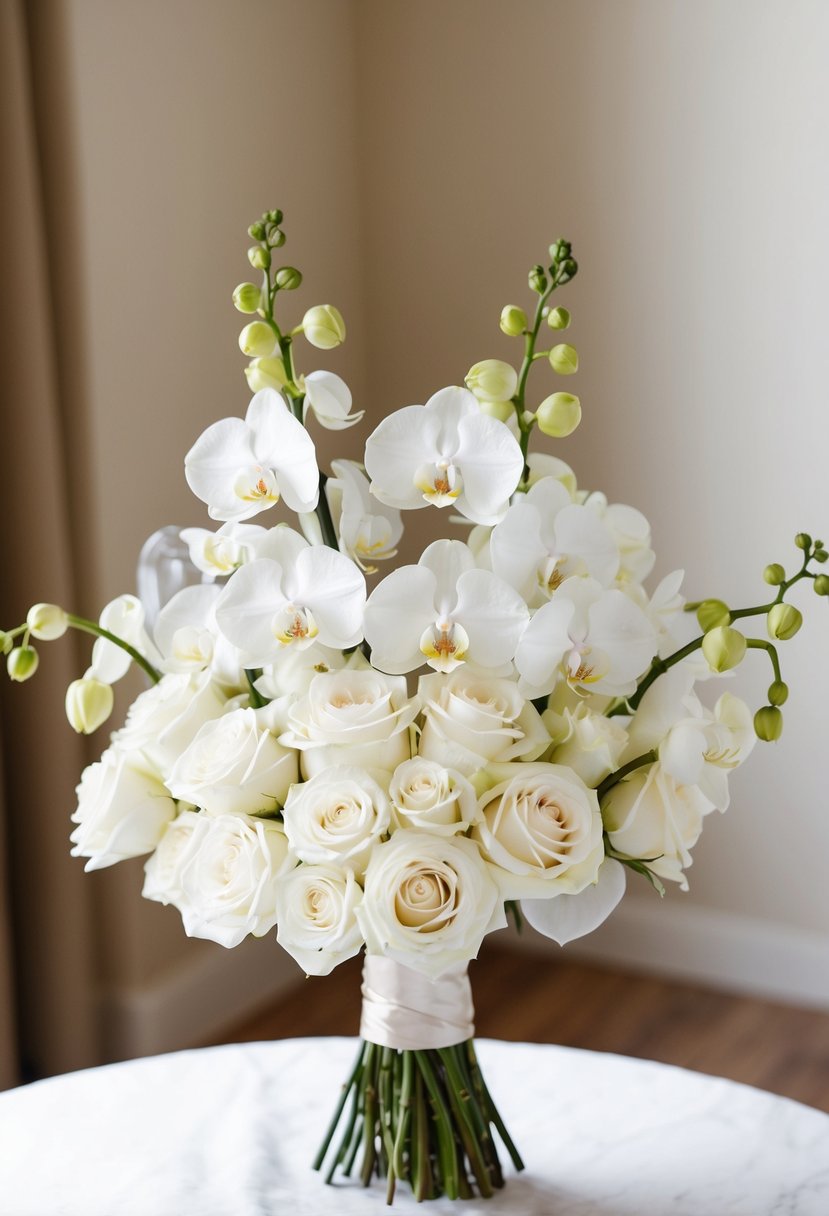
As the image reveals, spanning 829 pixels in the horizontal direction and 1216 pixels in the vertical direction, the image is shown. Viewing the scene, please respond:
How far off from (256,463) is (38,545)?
1.40m

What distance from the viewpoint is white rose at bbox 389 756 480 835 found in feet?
2.57

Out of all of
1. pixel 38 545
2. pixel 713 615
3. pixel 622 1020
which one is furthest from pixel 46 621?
pixel 622 1020

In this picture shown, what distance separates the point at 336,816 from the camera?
0.80m

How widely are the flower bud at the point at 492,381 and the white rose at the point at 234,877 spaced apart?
1.08 ft

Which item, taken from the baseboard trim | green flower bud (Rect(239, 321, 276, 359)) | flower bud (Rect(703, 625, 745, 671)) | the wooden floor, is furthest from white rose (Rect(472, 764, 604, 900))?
the baseboard trim

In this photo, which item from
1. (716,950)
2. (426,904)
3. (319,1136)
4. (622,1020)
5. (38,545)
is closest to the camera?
(426,904)

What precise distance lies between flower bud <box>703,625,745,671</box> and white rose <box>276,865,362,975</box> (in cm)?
28

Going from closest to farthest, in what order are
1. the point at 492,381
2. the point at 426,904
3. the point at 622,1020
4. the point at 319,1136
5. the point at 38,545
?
1. the point at 426,904
2. the point at 492,381
3. the point at 319,1136
4. the point at 38,545
5. the point at 622,1020

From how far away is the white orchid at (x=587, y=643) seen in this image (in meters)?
0.80

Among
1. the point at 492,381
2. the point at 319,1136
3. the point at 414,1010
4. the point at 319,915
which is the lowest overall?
the point at 319,1136

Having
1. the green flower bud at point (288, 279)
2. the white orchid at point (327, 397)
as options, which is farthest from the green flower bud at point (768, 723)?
the green flower bud at point (288, 279)

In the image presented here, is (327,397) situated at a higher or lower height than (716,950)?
higher

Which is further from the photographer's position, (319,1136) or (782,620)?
(319,1136)

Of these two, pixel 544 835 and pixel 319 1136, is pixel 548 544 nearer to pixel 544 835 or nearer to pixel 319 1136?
pixel 544 835
